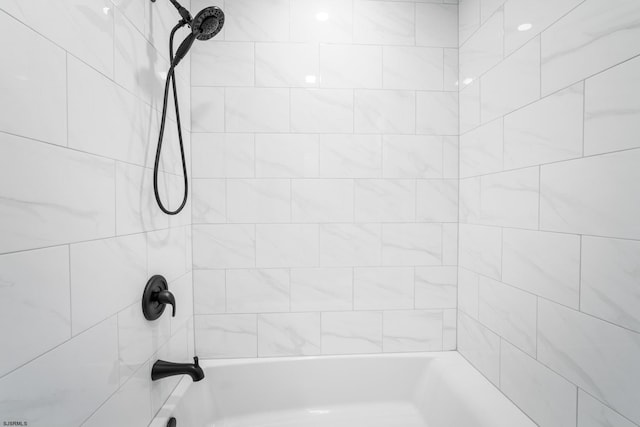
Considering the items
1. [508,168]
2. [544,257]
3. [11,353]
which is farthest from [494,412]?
[11,353]

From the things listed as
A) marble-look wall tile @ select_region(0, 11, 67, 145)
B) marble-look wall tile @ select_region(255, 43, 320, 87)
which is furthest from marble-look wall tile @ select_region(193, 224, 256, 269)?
marble-look wall tile @ select_region(0, 11, 67, 145)

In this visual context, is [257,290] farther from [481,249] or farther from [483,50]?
[483,50]

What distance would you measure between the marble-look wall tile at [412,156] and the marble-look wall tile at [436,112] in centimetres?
5

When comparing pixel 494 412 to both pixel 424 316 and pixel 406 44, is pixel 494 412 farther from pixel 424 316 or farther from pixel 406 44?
pixel 406 44

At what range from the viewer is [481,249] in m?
1.43

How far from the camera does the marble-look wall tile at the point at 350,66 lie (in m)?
1.58

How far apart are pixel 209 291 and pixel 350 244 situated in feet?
2.54

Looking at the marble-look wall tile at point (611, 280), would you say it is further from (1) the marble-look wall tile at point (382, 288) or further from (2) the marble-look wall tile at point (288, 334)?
(2) the marble-look wall tile at point (288, 334)

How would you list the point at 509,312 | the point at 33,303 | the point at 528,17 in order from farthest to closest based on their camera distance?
the point at 509,312, the point at 528,17, the point at 33,303

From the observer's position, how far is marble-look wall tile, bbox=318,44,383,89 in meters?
1.58

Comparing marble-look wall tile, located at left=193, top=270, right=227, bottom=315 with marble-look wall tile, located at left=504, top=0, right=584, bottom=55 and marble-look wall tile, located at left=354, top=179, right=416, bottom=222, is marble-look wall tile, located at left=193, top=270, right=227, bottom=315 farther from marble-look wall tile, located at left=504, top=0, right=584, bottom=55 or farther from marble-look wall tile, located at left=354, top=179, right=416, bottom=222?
marble-look wall tile, located at left=504, top=0, right=584, bottom=55

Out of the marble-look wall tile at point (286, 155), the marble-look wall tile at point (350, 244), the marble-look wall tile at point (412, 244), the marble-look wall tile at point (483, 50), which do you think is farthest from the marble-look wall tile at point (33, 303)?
the marble-look wall tile at point (483, 50)

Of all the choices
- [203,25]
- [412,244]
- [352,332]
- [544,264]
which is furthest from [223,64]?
[544,264]

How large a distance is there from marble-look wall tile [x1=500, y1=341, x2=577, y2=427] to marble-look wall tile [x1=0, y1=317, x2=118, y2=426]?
1392mm
